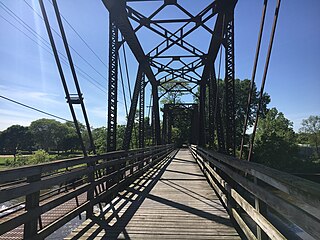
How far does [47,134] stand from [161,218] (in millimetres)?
89610

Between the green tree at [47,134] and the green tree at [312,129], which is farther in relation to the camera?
the green tree at [47,134]

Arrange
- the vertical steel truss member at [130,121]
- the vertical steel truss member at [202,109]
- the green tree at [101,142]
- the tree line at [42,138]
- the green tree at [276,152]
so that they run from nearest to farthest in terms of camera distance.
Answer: the vertical steel truss member at [130,121]
the vertical steel truss member at [202,109]
the green tree at [276,152]
the green tree at [101,142]
the tree line at [42,138]

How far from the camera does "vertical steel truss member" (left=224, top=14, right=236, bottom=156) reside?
7.14 meters

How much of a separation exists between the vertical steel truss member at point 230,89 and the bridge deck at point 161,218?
1636 millimetres

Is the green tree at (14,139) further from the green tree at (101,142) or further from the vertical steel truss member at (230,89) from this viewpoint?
the vertical steel truss member at (230,89)

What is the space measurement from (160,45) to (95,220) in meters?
9.48

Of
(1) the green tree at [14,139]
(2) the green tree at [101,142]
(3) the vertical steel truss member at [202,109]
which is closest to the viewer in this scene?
(3) the vertical steel truss member at [202,109]

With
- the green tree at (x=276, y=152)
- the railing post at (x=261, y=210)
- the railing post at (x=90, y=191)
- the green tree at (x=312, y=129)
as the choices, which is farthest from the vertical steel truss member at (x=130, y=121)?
the green tree at (x=312, y=129)

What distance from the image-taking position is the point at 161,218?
4.21 metres

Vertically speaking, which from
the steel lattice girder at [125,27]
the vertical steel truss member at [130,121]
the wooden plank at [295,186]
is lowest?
the wooden plank at [295,186]

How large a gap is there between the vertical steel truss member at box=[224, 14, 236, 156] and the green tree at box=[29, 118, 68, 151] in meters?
83.4

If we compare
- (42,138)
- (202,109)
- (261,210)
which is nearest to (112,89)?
(261,210)

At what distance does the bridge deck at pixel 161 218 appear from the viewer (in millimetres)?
3438

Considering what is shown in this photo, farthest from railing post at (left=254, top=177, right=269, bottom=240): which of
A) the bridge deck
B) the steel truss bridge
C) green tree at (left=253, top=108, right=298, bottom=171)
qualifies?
green tree at (left=253, top=108, right=298, bottom=171)
